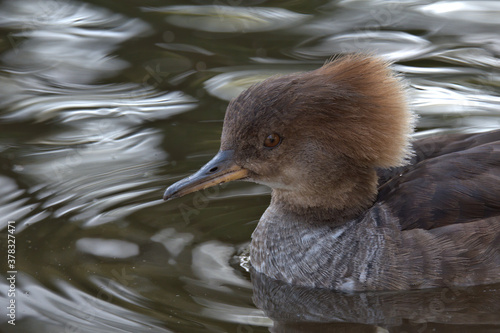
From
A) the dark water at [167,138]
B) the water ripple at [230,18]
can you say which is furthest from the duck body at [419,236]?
the water ripple at [230,18]

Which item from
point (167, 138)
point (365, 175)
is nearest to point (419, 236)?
point (365, 175)

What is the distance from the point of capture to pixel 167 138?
8.80m

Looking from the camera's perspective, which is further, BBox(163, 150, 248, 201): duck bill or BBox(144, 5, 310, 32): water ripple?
BBox(144, 5, 310, 32): water ripple

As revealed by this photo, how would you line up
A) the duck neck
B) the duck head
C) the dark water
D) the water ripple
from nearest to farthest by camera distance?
1. the dark water
2. the duck head
3. the duck neck
4. the water ripple

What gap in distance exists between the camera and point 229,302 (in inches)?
252

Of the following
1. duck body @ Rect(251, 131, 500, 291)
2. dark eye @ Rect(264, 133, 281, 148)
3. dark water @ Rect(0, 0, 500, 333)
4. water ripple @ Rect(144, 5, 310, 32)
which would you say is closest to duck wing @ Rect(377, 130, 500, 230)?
duck body @ Rect(251, 131, 500, 291)

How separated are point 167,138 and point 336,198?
261 cm

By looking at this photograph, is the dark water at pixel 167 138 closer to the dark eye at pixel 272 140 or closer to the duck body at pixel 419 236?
the duck body at pixel 419 236

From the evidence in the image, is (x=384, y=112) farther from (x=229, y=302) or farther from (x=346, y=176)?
(x=229, y=302)

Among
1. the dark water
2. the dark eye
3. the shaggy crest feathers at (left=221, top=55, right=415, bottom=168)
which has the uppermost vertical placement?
the shaggy crest feathers at (left=221, top=55, right=415, bottom=168)

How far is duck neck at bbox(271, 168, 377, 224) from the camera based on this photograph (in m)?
6.65

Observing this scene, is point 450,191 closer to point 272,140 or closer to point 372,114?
point 372,114

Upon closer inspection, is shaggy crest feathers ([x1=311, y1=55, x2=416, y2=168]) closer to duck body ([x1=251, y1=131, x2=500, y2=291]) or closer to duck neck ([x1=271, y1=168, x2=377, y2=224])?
duck neck ([x1=271, y1=168, x2=377, y2=224])

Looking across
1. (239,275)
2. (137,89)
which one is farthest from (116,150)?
(239,275)
